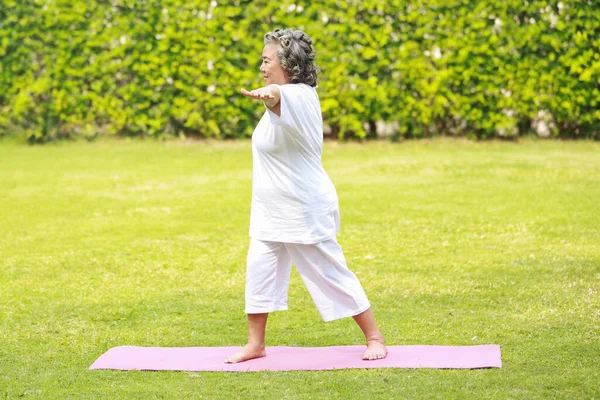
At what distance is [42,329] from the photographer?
5.96m

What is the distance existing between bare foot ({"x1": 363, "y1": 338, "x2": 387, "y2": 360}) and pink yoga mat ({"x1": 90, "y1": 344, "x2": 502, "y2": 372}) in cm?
3

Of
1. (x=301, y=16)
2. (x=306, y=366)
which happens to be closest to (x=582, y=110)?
(x=301, y=16)

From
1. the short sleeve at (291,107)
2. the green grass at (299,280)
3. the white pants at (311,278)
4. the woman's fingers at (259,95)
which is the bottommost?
the green grass at (299,280)

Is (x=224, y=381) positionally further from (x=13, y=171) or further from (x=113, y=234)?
(x=13, y=171)

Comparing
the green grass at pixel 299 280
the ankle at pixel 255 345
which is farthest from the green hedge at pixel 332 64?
the ankle at pixel 255 345

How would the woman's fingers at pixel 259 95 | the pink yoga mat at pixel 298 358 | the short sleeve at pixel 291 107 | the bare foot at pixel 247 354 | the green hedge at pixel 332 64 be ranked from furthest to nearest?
the green hedge at pixel 332 64, the bare foot at pixel 247 354, the pink yoga mat at pixel 298 358, the short sleeve at pixel 291 107, the woman's fingers at pixel 259 95

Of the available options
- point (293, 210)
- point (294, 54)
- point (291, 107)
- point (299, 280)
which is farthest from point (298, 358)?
point (299, 280)

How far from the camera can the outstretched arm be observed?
15.2ft

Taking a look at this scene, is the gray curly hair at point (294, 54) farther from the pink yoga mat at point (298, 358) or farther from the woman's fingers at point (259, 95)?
the pink yoga mat at point (298, 358)

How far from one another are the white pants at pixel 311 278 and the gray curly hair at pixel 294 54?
0.86 meters

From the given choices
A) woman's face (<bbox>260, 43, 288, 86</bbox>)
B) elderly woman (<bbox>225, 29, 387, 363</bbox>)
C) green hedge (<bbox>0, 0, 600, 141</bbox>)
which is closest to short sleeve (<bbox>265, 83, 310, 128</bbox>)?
elderly woman (<bbox>225, 29, 387, 363</bbox>)

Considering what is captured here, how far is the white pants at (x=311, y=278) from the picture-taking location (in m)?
5.19

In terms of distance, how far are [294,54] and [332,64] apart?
919cm

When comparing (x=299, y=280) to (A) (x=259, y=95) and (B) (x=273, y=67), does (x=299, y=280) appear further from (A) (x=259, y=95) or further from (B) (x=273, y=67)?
(A) (x=259, y=95)
